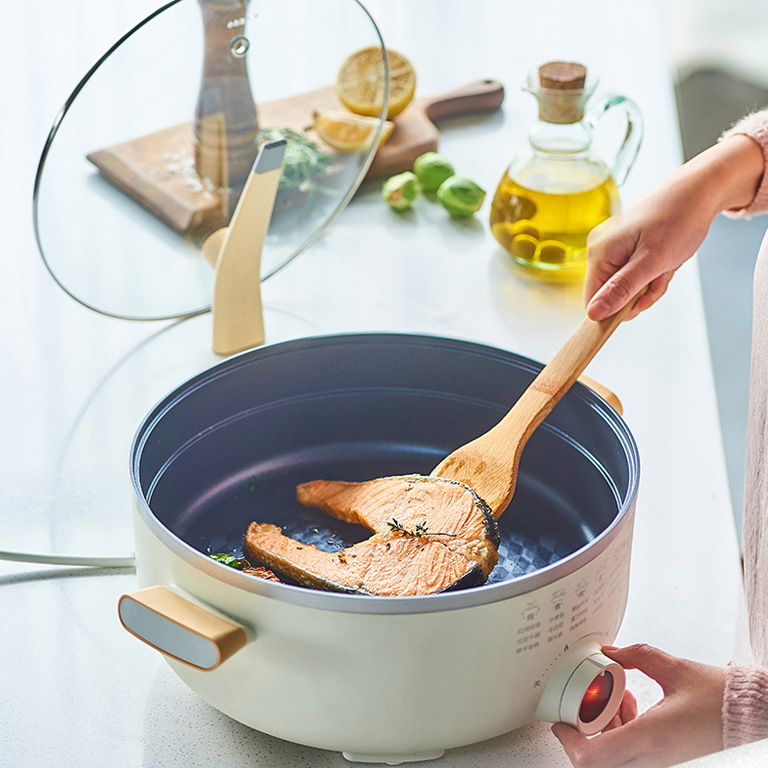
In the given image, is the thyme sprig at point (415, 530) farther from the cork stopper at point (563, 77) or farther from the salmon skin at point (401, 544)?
the cork stopper at point (563, 77)

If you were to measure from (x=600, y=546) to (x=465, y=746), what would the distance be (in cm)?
17

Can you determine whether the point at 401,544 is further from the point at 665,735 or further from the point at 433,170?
the point at 433,170

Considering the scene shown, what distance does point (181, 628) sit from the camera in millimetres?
497

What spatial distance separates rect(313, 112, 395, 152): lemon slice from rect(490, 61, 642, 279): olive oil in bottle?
0.17 meters

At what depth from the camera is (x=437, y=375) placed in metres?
0.79

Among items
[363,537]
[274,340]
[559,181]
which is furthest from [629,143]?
[363,537]

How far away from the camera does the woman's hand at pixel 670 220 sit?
0.84 meters

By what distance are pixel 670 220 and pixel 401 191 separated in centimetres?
46

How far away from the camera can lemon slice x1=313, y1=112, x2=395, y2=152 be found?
113cm

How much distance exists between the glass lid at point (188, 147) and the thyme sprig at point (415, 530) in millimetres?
441

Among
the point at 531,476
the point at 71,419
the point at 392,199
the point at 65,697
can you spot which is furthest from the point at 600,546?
the point at 392,199

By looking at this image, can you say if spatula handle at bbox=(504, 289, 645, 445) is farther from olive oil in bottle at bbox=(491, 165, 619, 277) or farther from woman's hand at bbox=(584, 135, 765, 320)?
olive oil in bottle at bbox=(491, 165, 619, 277)

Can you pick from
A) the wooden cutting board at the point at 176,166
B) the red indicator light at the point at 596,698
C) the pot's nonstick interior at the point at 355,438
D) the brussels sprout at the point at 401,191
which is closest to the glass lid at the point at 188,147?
the wooden cutting board at the point at 176,166

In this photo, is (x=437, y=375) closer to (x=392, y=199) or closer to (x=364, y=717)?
(x=364, y=717)
